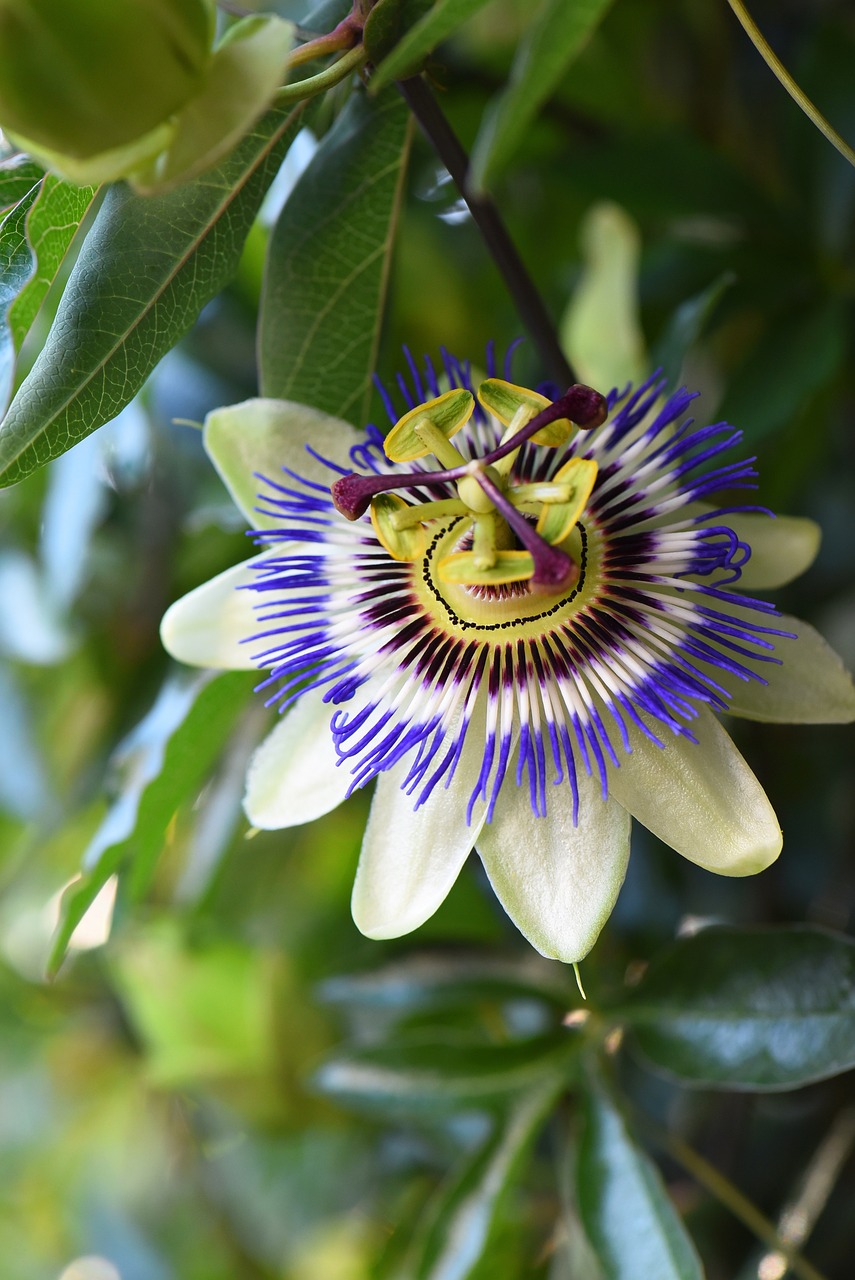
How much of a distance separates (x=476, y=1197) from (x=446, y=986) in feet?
0.71

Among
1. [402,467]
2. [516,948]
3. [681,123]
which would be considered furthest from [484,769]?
[681,123]

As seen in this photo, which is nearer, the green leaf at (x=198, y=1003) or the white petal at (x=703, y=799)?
the white petal at (x=703, y=799)

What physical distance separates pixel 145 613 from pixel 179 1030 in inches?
21.6

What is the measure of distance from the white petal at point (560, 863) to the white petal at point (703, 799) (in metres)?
0.02

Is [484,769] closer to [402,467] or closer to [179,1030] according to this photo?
[402,467]

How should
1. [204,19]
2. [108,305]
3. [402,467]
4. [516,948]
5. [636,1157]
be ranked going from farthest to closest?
[516,948] < [636,1157] < [402,467] < [108,305] < [204,19]

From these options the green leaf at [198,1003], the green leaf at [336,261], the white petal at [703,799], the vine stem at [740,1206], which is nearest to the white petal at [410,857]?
the white petal at [703,799]

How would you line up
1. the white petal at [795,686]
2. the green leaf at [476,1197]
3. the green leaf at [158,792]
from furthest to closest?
the green leaf at [476,1197], the green leaf at [158,792], the white petal at [795,686]

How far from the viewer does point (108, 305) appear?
742mm

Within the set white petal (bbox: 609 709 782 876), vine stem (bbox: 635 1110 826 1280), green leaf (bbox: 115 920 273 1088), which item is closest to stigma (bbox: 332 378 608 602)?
white petal (bbox: 609 709 782 876)

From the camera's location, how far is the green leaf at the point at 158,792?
959mm

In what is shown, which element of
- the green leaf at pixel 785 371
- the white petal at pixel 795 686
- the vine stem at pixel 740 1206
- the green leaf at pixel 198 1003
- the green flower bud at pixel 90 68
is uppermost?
the green flower bud at pixel 90 68

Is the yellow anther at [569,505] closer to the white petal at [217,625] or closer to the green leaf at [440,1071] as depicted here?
the white petal at [217,625]

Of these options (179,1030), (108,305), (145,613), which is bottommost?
(179,1030)
